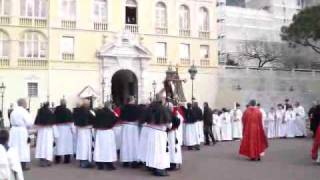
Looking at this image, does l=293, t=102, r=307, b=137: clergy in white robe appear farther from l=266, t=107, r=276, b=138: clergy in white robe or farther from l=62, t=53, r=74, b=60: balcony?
l=62, t=53, r=74, b=60: balcony

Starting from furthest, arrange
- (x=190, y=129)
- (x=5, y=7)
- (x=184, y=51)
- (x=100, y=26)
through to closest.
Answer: (x=184, y=51) < (x=100, y=26) < (x=5, y=7) < (x=190, y=129)

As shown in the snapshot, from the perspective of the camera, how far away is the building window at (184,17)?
4097 cm

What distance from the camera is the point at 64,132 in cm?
1546

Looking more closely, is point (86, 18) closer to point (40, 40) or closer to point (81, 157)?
point (40, 40)

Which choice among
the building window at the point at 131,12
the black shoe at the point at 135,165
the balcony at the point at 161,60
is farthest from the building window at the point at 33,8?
the black shoe at the point at 135,165

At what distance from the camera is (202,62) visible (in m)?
41.5

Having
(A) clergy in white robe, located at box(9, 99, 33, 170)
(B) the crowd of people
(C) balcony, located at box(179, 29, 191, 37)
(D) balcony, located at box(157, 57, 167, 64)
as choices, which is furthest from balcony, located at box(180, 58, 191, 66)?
(A) clergy in white robe, located at box(9, 99, 33, 170)

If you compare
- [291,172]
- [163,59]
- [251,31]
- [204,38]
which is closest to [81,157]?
[291,172]

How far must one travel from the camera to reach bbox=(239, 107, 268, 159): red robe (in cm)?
1562

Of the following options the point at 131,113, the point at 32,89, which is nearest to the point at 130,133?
the point at 131,113

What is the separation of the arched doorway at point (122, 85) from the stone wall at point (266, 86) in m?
7.46

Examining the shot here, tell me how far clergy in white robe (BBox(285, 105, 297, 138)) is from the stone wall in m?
14.9

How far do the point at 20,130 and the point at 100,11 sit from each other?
2589cm

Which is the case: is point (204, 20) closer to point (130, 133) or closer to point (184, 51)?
point (184, 51)
